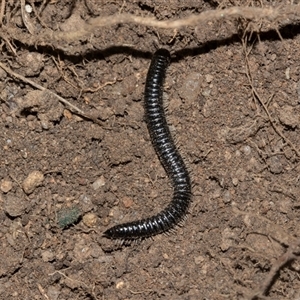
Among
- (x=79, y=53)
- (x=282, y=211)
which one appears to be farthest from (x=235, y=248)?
(x=79, y=53)

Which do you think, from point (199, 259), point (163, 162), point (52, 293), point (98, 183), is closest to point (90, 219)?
point (98, 183)

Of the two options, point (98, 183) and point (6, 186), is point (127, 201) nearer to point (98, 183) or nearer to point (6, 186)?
point (98, 183)

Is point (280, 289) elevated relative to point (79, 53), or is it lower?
lower

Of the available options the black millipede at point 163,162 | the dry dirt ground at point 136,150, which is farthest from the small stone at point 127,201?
the black millipede at point 163,162

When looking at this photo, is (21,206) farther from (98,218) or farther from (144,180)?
(144,180)

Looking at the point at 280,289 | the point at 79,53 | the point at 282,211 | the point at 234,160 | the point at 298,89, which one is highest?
the point at 79,53
